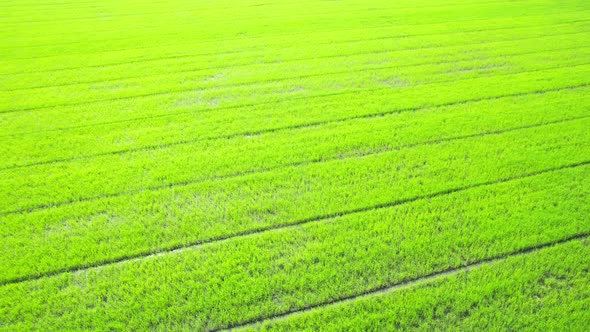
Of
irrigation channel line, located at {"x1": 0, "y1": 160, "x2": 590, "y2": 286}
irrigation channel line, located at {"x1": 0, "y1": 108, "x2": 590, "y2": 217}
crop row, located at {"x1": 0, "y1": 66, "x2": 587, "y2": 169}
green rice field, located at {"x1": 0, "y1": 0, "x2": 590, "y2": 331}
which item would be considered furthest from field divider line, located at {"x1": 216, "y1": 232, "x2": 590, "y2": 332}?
crop row, located at {"x1": 0, "y1": 66, "x2": 587, "y2": 169}

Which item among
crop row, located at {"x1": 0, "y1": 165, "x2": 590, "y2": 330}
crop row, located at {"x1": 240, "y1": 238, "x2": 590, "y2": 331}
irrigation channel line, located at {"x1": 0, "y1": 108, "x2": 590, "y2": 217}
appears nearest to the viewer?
crop row, located at {"x1": 240, "y1": 238, "x2": 590, "y2": 331}

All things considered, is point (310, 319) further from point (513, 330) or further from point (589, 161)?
point (589, 161)

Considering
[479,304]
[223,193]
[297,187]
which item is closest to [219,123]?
[223,193]

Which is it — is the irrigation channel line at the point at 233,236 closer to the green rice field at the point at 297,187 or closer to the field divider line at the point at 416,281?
the green rice field at the point at 297,187

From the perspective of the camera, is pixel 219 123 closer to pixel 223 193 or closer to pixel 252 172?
pixel 252 172

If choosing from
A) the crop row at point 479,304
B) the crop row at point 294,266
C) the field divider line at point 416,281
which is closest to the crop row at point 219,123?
the crop row at point 294,266

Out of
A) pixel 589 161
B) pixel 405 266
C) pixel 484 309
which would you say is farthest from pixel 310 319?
pixel 589 161

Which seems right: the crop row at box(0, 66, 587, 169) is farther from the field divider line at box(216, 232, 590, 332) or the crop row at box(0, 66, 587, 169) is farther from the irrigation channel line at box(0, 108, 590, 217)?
the field divider line at box(216, 232, 590, 332)
